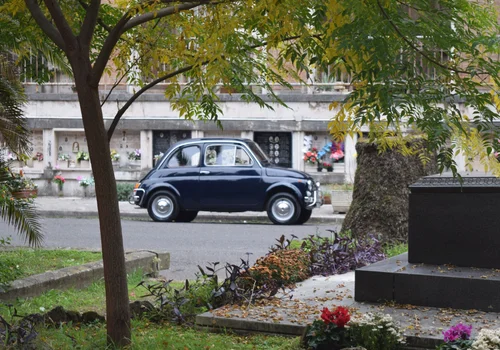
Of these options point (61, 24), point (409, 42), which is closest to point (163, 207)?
point (61, 24)

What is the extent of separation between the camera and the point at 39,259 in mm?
11516

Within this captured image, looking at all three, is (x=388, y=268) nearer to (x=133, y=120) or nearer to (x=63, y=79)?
(x=133, y=120)

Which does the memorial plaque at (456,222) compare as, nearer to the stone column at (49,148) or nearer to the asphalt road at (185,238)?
A: the asphalt road at (185,238)

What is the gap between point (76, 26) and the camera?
8477 mm

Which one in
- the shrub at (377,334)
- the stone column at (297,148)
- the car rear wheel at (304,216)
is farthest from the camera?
the stone column at (297,148)

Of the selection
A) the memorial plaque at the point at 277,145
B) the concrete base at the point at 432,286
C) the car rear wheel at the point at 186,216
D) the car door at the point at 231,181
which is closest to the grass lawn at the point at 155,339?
the concrete base at the point at 432,286

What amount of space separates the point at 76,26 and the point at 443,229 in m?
4.46

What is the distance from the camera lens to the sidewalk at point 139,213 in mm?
23352

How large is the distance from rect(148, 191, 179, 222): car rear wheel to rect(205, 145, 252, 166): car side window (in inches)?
55.7

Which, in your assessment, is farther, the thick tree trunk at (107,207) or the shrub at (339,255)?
the shrub at (339,255)

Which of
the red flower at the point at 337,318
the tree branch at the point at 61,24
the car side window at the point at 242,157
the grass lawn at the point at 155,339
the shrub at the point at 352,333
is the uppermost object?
the tree branch at the point at 61,24

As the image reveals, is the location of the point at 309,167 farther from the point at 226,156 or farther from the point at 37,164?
the point at 37,164

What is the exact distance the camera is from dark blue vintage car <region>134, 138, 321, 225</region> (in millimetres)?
21156

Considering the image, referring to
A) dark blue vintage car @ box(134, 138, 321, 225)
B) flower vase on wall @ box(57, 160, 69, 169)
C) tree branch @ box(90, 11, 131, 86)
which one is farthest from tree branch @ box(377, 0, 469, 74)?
flower vase on wall @ box(57, 160, 69, 169)
